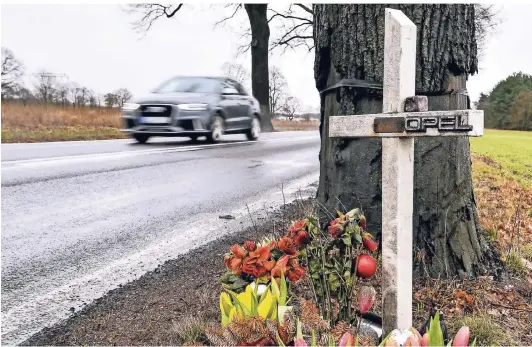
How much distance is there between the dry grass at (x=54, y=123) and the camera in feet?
37.6

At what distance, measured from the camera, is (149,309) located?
2111 millimetres

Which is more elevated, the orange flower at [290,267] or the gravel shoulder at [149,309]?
the orange flower at [290,267]

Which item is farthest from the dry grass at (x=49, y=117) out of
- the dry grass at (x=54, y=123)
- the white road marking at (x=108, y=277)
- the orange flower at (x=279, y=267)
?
the orange flower at (x=279, y=267)

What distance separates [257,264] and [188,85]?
7.18 m

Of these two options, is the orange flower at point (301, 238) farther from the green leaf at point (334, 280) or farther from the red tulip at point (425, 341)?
the red tulip at point (425, 341)

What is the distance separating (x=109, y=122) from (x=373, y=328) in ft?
40.8

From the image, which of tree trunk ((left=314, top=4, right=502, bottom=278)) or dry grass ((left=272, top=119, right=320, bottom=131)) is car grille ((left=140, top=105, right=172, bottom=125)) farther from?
dry grass ((left=272, top=119, right=320, bottom=131))

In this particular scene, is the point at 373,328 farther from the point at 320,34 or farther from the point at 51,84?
the point at 51,84

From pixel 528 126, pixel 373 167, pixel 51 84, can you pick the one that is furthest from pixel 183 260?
pixel 51 84

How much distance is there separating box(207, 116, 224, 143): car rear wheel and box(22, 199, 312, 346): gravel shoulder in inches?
273

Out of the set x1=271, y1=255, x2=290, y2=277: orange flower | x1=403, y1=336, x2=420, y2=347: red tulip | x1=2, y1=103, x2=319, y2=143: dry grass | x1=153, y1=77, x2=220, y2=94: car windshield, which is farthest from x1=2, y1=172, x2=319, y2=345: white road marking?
x1=2, y1=103, x2=319, y2=143: dry grass

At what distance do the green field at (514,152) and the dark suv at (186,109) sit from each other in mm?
4929

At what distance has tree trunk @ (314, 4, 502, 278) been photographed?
7.47 ft

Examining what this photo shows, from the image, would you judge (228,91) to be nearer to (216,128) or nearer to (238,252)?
(216,128)
